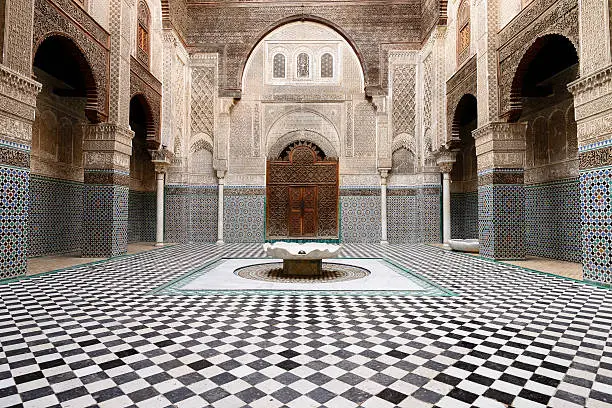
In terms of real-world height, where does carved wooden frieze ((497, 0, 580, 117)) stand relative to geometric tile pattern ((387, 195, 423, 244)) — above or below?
above

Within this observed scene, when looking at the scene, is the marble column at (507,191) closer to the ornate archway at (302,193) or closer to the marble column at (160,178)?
the ornate archway at (302,193)

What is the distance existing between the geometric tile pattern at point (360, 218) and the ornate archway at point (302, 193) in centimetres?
28

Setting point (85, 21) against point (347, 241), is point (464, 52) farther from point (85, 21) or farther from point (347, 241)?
point (85, 21)

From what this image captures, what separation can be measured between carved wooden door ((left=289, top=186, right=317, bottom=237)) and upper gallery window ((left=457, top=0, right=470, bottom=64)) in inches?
163

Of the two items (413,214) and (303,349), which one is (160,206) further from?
(303,349)

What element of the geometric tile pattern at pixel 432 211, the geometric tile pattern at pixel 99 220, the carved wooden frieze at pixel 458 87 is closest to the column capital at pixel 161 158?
the geometric tile pattern at pixel 99 220

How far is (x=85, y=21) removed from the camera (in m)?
4.84

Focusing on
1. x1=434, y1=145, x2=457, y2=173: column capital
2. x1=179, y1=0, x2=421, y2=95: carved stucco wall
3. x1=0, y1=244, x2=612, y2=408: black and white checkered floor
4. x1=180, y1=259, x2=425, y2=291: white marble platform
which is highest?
x1=179, y1=0, x2=421, y2=95: carved stucco wall

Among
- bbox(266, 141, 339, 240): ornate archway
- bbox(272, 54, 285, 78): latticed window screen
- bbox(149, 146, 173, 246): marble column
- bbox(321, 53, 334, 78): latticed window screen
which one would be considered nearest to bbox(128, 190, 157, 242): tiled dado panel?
bbox(149, 146, 173, 246): marble column

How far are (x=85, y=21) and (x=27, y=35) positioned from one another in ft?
4.21

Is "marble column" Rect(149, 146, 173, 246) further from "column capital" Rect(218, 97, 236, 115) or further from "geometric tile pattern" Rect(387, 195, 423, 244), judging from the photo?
"geometric tile pattern" Rect(387, 195, 423, 244)

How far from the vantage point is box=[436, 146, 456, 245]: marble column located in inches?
293

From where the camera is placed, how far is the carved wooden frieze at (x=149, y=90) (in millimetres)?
6172

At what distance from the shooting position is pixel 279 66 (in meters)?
9.10
